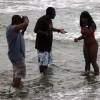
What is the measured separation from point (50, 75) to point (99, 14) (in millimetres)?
11449

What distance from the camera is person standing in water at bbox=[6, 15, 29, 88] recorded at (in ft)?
30.0

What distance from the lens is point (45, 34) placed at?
10.3m

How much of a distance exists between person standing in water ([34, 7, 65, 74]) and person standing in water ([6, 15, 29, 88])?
3.22ft

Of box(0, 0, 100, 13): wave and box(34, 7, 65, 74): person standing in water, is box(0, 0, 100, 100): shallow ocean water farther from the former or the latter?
box(0, 0, 100, 13): wave

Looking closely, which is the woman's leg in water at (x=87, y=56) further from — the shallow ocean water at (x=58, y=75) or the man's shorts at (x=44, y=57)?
the man's shorts at (x=44, y=57)

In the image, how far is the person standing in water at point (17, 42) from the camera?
915 centimetres

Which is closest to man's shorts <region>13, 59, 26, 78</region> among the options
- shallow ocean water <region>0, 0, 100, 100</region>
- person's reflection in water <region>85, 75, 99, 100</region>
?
shallow ocean water <region>0, 0, 100, 100</region>

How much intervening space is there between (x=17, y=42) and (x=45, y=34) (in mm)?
1242

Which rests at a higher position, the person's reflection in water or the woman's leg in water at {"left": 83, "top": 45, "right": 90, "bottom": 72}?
the woman's leg in water at {"left": 83, "top": 45, "right": 90, "bottom": 72}

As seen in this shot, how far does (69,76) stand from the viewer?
11.0 metres

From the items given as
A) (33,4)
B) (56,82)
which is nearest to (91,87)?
(56,82)

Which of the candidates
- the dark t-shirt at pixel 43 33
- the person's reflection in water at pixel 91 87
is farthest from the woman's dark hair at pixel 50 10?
the person's reflection in water at pixel 91 87

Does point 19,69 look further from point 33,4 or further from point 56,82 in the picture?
point 33,4

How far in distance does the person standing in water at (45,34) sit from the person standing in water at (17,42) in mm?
982
